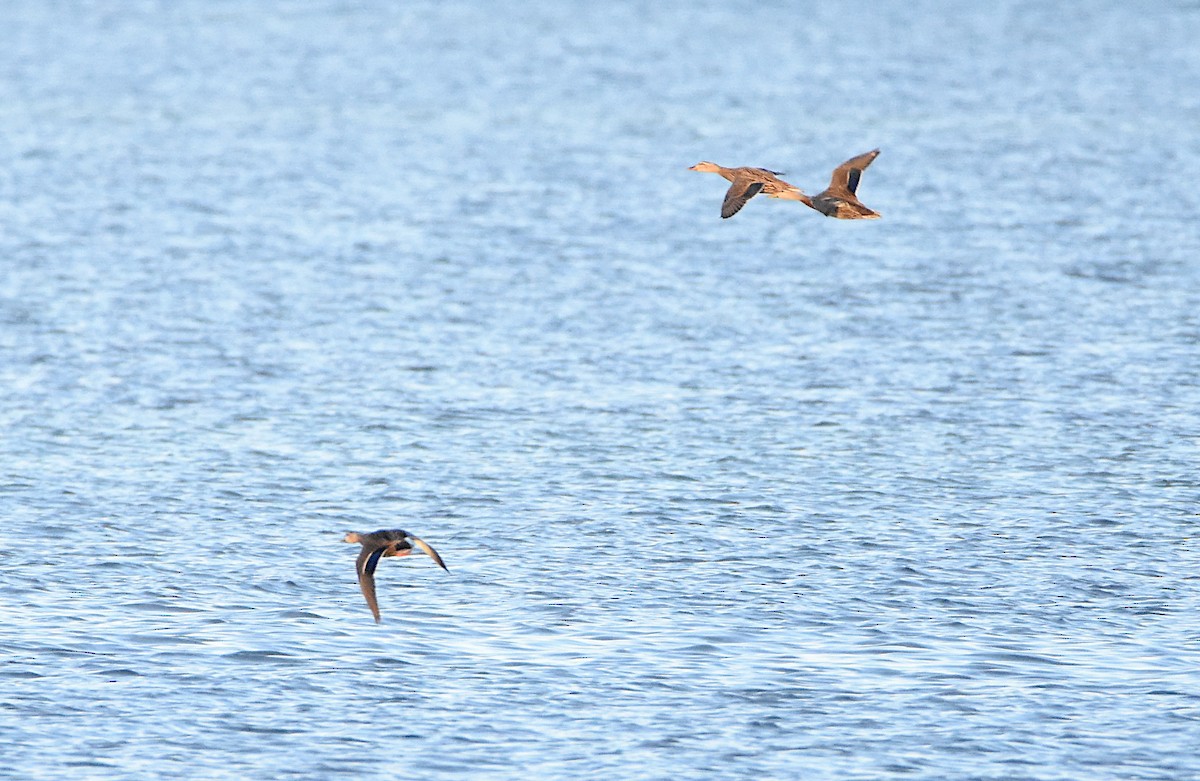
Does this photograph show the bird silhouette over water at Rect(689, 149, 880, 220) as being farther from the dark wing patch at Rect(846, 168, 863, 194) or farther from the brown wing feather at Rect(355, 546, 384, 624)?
the brown wing feather at Rect(355, 546, 384, 624)

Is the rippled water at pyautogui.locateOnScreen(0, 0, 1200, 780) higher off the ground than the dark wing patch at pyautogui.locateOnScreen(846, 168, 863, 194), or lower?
lower

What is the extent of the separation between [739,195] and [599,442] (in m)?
7.83

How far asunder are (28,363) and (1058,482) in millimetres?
15028

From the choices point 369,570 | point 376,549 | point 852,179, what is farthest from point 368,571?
point 852,179

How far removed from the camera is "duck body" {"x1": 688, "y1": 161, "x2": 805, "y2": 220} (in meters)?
17.5

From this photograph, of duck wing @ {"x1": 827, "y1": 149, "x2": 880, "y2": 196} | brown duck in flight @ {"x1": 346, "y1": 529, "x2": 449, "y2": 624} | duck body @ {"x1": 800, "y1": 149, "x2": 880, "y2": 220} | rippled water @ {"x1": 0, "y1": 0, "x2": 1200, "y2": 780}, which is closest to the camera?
brown duck in flight @ {"x1": 346, "y1": 529, "x2": 449, "y2": 624}

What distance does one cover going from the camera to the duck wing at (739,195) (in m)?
17.2

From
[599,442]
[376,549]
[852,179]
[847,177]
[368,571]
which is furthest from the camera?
[599,442]

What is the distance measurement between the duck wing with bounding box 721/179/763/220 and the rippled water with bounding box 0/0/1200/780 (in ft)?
13.4

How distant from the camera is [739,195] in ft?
58.3

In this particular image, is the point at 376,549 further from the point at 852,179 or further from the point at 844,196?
the point at 852,179

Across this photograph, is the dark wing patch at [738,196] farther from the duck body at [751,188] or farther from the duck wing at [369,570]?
the duck wing at [369,570]

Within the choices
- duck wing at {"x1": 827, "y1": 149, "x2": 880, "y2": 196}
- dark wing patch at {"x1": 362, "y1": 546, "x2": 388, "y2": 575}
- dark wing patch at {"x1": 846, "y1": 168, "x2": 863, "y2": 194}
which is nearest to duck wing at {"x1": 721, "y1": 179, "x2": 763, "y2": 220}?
duck wing at {"x1": 827, "y1": 149, "x2": 880, "y2": 196}

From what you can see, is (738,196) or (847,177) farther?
(847,177)
